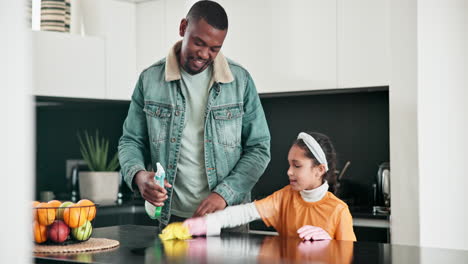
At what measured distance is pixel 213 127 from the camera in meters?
2.23

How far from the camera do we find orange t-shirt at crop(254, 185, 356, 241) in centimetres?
213

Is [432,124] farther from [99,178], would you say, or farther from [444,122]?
[99,178]

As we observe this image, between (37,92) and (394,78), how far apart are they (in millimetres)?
1830

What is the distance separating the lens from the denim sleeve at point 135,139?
219 centimetres

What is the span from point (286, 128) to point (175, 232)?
1937 millimetres

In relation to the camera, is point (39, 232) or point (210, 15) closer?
point (39, 232)

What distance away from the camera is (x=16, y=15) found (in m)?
0.50

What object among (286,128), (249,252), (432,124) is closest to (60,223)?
(249,252)

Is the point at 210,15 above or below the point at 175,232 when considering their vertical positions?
above

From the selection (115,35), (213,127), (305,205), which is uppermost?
(115,35)

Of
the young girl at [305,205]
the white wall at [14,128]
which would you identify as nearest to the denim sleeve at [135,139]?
the young girl at [305,205]

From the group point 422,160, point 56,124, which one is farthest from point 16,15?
point 56,124

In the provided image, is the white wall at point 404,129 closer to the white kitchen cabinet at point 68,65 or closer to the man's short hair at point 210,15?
the man's short hair at point 210,15

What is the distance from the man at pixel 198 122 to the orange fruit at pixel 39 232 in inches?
21.2
